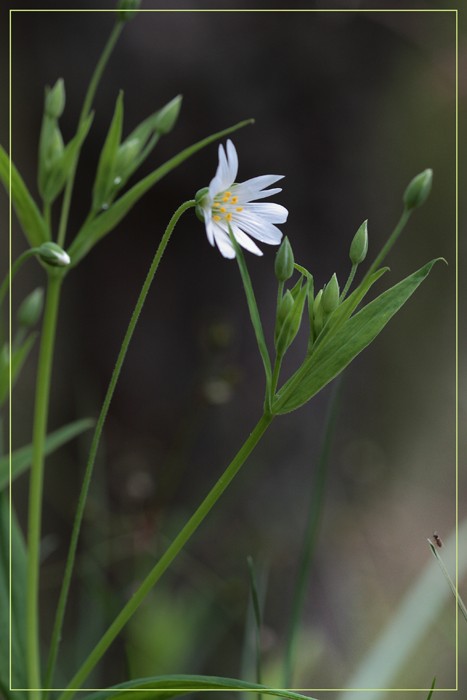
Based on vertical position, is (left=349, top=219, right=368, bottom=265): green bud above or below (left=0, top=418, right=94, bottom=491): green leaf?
above

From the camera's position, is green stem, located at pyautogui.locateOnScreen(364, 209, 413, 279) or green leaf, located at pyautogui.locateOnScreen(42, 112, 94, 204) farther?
A: green leaf, located at pyautogui.locateOnScreen(42, 112, 94, 204)

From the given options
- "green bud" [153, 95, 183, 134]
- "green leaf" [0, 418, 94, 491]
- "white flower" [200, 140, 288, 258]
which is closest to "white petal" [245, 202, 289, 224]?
"white flower" [200, 140, 288, 258]

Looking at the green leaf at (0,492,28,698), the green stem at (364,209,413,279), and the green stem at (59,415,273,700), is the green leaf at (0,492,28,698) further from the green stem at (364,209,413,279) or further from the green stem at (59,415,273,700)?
the green stem at (364,209,413,279)

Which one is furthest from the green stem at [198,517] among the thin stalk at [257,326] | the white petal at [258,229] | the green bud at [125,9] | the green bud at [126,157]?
the green bud at [125,9]

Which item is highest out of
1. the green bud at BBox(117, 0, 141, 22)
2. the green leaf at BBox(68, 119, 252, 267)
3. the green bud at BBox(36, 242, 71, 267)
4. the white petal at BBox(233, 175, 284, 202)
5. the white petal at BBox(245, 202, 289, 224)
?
the green bud at BBox(117, 0, 141, 22)

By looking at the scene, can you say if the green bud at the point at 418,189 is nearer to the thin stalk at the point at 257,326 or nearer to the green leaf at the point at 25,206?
the thin stalk at the point at 257,326

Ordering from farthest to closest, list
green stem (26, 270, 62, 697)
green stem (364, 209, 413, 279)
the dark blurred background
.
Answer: the dark blurred background
green stem (26, 270, 62, 697)
green stem (364, 209, 413, 279)
